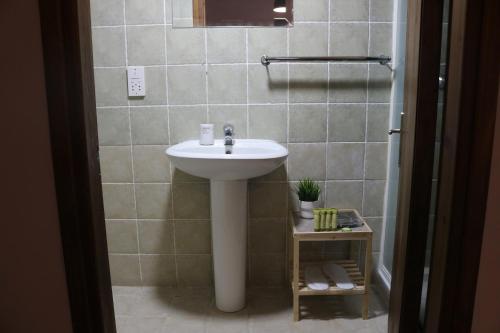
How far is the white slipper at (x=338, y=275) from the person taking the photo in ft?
6.38

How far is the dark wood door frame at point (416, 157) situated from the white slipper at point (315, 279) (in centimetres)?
63

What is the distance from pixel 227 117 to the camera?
2.08 m

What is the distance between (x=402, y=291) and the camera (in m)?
1.24

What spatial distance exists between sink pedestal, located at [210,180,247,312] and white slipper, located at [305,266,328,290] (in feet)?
1.10

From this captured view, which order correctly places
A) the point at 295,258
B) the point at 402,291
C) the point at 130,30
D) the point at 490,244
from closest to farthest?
the point at 490,244 < the point at 402,291 < the point at 295,258 < the point at 130,30

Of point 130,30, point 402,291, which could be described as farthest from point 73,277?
point 130,30

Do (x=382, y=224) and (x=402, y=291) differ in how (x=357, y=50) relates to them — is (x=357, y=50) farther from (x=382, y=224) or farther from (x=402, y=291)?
(x=402, y=291)

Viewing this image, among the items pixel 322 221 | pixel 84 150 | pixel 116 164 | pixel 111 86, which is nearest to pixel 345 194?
pixel 322 221

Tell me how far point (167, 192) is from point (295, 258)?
30.9 inches

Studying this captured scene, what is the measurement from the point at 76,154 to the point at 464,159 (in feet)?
3.17

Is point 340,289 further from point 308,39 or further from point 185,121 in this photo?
point 308,39

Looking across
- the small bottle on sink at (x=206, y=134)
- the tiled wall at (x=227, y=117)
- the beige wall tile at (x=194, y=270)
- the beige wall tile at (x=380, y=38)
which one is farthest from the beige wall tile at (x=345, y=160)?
the beige wall tile at (x=194, y=270)

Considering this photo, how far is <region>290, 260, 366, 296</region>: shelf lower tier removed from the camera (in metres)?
1.90

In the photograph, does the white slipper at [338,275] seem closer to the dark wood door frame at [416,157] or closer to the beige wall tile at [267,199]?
the beige wall tile at [267,199]
